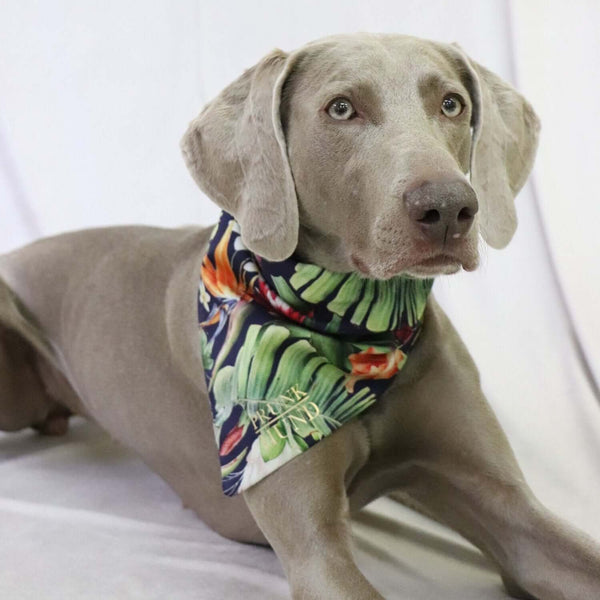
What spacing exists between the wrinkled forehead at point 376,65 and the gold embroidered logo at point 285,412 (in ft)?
1.95

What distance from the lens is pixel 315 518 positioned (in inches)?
75.9

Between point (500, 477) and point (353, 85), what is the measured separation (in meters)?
0.82

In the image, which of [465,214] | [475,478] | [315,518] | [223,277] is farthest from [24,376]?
[465,214]

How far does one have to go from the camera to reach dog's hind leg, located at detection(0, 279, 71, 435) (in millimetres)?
2840

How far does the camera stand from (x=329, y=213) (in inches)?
77.3

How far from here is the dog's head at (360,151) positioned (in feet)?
5.90

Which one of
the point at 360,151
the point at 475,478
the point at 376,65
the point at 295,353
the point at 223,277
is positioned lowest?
the point at 475,478

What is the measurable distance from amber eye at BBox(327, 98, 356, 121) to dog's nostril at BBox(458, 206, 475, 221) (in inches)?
13.2

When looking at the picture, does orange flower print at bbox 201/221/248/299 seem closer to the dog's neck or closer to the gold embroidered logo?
the dog's neck

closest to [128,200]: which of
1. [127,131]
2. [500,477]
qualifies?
[127,131]

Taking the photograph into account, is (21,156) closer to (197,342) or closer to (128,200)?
(128,200)

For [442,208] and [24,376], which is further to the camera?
[24,376]

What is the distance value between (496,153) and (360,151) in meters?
0.34

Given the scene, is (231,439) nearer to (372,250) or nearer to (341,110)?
(372,250)
